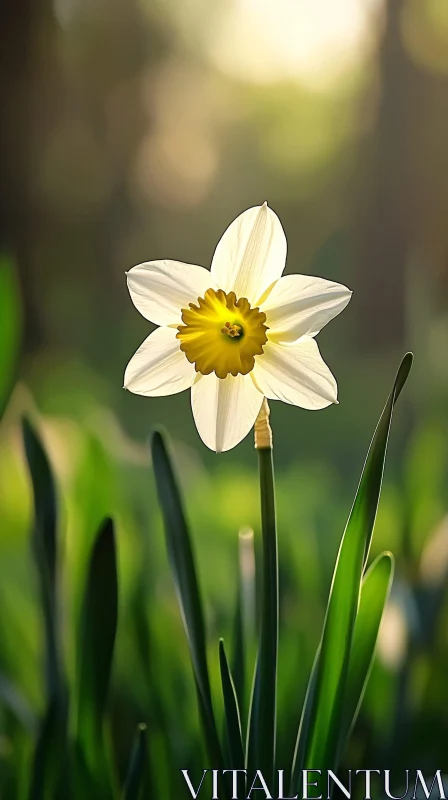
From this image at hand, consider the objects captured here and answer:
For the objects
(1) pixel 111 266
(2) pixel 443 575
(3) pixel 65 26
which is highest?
(3) pixel 65 26

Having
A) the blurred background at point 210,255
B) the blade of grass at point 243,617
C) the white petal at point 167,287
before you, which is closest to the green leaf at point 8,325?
the blurred background at point 210,255

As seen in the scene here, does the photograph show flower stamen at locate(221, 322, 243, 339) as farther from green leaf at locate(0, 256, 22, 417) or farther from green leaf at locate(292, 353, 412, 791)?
green leaf at locate(0, 256, 22, 417)

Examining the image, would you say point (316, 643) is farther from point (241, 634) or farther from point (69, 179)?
point (69, 179)

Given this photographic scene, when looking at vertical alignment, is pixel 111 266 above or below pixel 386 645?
above

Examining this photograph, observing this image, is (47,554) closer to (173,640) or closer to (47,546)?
(47,546)

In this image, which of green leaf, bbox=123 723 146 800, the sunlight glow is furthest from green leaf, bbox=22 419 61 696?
the sunlight glow

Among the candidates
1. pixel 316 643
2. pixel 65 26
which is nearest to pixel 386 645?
pixel 316 643

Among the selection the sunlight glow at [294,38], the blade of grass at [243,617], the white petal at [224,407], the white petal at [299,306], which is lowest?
the blade of grass at [243,617]

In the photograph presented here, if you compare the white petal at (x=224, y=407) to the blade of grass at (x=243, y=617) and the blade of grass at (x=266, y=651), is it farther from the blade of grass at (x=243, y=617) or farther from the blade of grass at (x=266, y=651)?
the blade of grass at (x=243, y=617)

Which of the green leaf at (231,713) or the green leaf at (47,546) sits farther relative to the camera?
the green leaf at (47,546)
